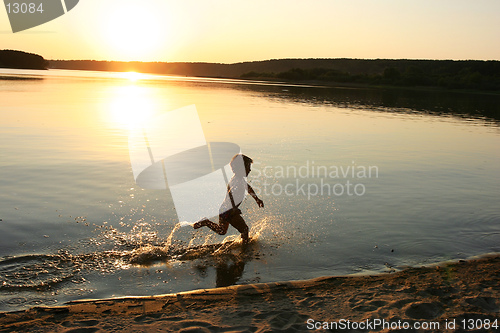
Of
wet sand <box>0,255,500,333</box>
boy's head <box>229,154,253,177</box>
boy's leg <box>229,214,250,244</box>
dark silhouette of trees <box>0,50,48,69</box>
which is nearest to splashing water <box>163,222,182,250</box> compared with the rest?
boy's leg <box>229,214,250,244</box>

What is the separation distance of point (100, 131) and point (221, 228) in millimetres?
15157

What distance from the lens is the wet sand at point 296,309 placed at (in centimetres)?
499

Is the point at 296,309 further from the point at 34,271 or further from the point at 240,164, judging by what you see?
the point at 34,271

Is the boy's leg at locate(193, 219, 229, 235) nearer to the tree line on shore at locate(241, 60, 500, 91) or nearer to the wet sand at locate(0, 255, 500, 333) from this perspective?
the wet sand at locate(0, 255, 500, 333)

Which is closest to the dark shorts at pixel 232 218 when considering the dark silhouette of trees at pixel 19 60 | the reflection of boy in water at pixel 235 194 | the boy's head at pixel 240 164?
the reflection of boy in water at pixel 235 194

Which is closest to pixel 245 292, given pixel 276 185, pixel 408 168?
pixel 276 185

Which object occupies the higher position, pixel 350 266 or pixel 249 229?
pixel 249 229

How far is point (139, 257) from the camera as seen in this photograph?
7.18 m

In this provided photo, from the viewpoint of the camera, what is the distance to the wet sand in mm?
4992

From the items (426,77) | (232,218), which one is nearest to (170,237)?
(232,218)

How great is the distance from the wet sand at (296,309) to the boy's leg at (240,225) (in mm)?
1755

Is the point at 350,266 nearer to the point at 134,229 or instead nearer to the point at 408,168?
the point at 134,229

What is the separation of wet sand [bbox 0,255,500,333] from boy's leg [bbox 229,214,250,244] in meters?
1.76

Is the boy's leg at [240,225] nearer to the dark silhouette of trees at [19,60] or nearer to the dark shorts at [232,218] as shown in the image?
the dark shorts at [232,218]
